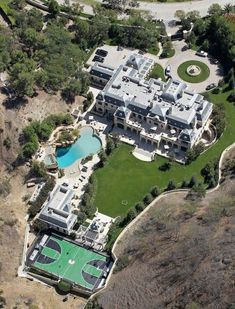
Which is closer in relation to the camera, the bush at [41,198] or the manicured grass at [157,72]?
the bush at [41,198]

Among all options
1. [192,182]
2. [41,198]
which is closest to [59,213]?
[41,198]

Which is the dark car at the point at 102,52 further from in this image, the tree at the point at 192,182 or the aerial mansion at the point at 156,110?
the tree at the point at 192,182

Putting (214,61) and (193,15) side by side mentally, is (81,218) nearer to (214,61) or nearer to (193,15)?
(214,61)

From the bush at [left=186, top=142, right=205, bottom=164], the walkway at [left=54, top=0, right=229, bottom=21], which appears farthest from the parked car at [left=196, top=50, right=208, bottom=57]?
the bush at [left=186, top=142, right=205, bottom=164]

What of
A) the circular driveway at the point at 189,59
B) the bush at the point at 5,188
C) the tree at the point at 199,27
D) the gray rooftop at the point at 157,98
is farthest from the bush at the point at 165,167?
the tree at the point at 199,27

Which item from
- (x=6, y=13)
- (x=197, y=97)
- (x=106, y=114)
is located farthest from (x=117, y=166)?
(x=6, y=13)

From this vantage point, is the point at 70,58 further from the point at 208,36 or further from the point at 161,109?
the point at 208,36
